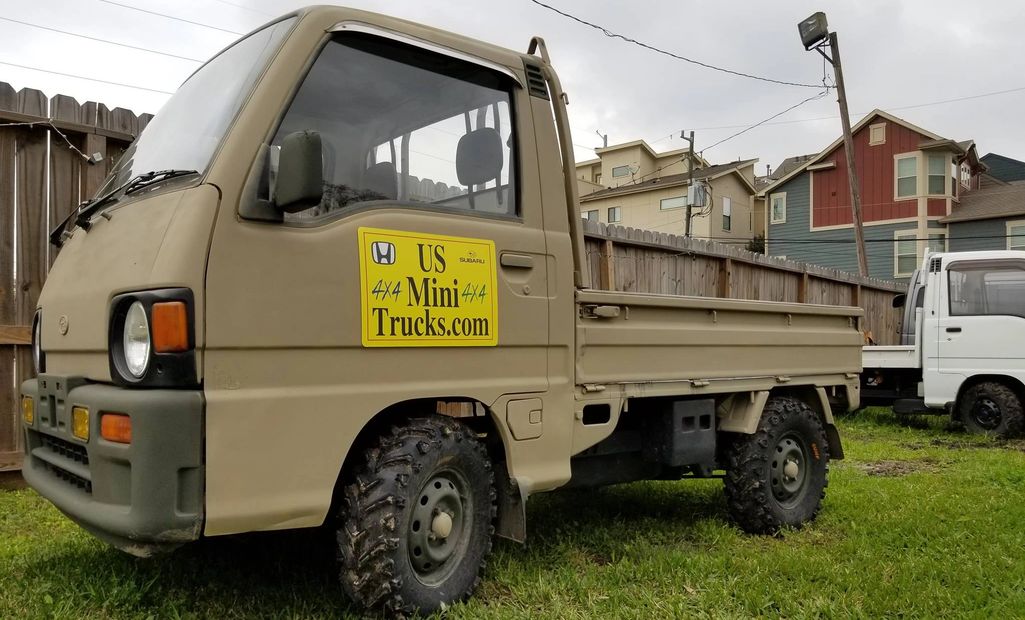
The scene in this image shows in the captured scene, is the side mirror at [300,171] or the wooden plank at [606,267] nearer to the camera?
the side mirror at [300,171]

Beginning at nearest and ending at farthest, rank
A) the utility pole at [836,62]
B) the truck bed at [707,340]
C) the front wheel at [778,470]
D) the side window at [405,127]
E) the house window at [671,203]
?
the side window at [405,127] < the truck bed at [707,340] < the front wheel at [778,470] < the utility pole at [836,62] < the house window at [671,203]

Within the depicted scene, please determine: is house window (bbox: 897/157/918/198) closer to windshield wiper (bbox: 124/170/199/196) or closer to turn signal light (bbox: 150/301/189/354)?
windshield wiper (bbox: 124/170/199/196)

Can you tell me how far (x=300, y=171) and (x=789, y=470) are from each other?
370 cm

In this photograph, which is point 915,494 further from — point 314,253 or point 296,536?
point 314,253

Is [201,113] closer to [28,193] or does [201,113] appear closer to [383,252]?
[383,252]

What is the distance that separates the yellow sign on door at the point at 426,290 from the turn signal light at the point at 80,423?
3.25 ft

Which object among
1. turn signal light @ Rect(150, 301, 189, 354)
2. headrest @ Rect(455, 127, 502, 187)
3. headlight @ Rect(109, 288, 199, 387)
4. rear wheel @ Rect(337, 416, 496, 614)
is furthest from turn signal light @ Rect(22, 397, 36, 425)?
headrest @ Rect(455, 127, 502, 187)

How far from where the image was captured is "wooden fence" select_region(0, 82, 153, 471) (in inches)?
202

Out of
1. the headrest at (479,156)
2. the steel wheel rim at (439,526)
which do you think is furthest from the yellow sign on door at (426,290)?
the steel wheel rim at (439,526)

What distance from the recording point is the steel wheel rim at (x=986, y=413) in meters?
9.55

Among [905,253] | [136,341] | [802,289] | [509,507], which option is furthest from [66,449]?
[905,253]

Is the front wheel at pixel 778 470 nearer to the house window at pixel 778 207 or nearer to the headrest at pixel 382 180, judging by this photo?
the headrest at pixel 382 180

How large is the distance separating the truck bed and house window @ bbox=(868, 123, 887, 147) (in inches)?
995

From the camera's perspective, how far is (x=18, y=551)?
384 cm
